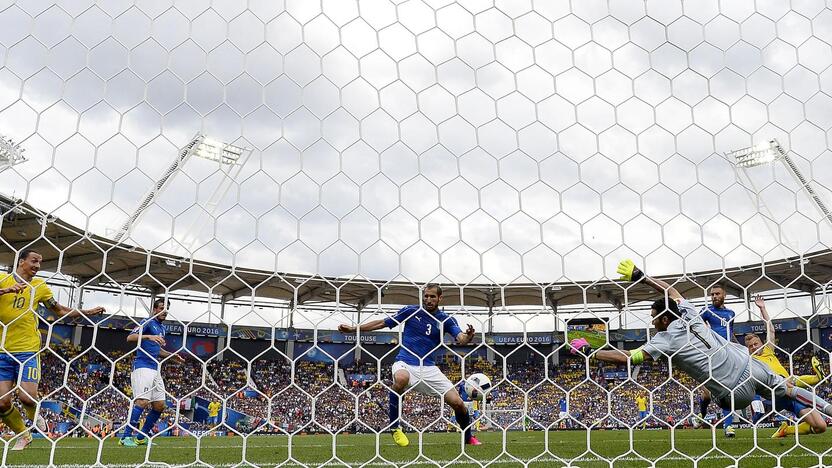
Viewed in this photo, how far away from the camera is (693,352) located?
4.62m

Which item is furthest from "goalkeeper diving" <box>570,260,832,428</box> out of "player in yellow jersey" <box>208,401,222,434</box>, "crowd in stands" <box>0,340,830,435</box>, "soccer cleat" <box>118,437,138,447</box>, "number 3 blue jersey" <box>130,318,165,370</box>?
"player in yellow jersey" <box>208,401,222,434</box>

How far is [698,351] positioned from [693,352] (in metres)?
0.04

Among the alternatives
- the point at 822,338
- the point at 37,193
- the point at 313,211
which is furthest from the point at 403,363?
the point at 822,338

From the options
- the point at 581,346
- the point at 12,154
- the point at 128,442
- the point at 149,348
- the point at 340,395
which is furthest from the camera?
the point at 340,395

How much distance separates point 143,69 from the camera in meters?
4.30

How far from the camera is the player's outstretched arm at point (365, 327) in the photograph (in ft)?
15.6

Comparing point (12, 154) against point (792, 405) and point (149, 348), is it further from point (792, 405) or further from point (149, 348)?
point (792, 405)

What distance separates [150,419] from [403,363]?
10.3ft

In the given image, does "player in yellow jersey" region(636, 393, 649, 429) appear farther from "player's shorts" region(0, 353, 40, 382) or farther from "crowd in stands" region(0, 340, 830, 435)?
"player's shorts" region(0, 353, 40, 382)

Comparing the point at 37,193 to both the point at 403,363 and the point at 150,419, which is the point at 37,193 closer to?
the point at 403,363

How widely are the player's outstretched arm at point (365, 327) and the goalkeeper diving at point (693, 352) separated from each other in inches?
62.9


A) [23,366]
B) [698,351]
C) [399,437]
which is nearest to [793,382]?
[698,351]

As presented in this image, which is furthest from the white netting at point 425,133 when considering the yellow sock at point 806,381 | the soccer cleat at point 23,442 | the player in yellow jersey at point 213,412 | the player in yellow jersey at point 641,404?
the player in yellow jersey at point 213,412

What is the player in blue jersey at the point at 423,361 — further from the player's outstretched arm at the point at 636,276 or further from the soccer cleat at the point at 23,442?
the soccer cleat at the point at 23,442
